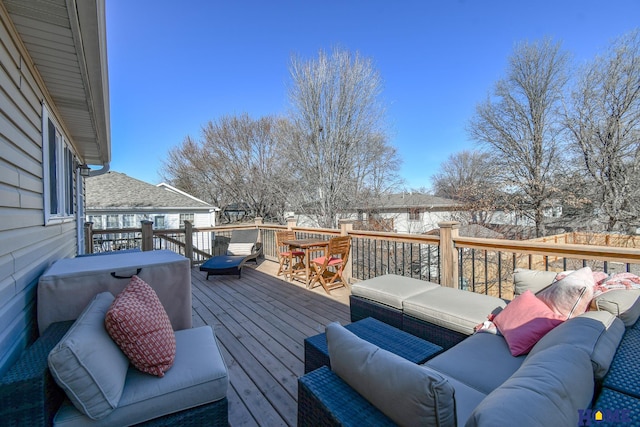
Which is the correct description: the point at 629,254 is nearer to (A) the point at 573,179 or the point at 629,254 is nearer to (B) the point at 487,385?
(B) the point at 487,385

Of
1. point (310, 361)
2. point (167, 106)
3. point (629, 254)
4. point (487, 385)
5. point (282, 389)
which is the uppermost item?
point (167, 106)

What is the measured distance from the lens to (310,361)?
1895mm

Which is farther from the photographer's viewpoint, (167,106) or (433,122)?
(433,122)

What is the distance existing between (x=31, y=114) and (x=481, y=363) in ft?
11.8

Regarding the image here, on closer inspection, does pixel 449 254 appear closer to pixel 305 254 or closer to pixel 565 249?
pixel 565 249

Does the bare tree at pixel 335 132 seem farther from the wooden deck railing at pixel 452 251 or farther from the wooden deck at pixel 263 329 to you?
the wooden deck at pixel 263 329

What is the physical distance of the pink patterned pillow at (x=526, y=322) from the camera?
164cm

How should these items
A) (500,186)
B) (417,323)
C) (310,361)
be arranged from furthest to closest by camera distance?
(500,186) < (417,323) < (310,361)

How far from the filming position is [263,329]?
3146mm

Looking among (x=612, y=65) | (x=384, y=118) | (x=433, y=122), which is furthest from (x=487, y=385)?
(x=433, y=122)

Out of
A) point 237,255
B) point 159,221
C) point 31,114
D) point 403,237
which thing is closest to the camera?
point 31,114

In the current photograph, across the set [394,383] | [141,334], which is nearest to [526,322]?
[394,383]

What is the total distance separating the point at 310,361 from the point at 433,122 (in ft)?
55.8

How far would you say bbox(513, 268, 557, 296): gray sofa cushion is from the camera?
2193mm
